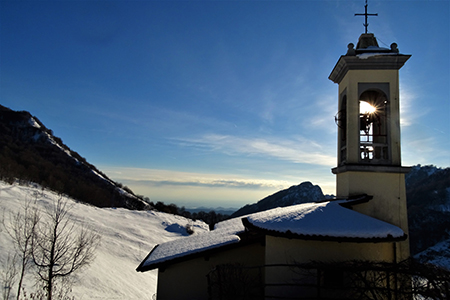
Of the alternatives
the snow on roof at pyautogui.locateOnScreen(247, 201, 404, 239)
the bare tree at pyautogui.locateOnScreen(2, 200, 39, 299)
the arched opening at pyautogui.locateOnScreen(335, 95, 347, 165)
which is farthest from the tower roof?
the bare tree at pyautogui.locateOnScreen(2, 200, 39, 299)

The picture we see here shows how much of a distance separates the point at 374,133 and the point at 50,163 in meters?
90.7

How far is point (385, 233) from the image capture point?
5.80 m

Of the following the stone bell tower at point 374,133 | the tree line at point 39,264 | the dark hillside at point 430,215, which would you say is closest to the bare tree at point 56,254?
the tree line at point 39,264

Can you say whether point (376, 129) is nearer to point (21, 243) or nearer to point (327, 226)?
point (327, 226)

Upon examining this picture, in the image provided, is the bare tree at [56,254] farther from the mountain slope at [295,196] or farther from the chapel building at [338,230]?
the mountain slope at [295,196]

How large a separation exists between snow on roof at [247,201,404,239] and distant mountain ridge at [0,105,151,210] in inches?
2534

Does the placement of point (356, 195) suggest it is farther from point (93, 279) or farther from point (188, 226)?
point (188, 226)

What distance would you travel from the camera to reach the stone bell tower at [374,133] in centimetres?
809

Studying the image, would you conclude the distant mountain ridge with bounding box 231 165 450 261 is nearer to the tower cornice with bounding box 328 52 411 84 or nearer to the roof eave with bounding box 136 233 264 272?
the roof eave with bounding box 136 233 264 272

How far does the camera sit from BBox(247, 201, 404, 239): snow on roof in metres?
5.70

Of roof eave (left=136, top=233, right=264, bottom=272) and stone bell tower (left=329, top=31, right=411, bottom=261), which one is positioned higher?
stone bell tower (left=329, top=31, right=411, bottom=261)

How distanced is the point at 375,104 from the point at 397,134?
1742mm

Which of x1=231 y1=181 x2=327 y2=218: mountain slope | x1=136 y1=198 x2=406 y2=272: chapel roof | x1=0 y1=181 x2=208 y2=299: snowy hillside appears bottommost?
x1=0 y1=181 x2=208 y2=299: snowy hillside

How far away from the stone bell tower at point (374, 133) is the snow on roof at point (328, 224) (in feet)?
5.83
